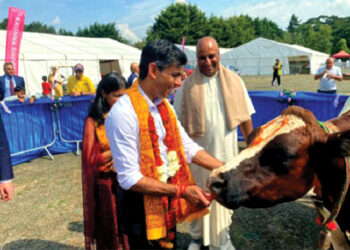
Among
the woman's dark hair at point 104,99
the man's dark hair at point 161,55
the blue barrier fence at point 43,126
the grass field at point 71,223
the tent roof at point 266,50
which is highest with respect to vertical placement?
the tent roof at point 266,50

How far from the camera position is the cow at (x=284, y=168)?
1564mm

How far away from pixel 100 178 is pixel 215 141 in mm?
1247

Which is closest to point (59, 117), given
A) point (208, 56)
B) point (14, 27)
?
point (208, 56)

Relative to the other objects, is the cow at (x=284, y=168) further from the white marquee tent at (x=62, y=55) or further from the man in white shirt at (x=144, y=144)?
the white marquee tent at (x=62, y=55)

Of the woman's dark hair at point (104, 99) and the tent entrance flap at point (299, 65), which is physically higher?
the tent entrance flap at point (299, 65)

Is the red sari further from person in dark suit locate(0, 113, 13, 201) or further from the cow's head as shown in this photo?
the cow's head

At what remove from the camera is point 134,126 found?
1777 millimetres

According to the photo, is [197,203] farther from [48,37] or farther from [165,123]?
[48,37]

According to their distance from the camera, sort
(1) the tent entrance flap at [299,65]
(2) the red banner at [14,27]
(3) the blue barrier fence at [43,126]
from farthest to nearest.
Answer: (1) the tent entrance flap at [299,65], (2) the red banner at [14,27], (3) the blue barrier fence at [43,126]

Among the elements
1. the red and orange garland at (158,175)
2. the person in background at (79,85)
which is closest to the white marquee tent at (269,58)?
the person in background at (79,85)

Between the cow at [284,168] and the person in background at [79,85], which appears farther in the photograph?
the person in background at [79,85]

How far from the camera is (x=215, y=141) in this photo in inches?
120

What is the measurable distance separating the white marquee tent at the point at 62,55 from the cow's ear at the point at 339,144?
19683 mm

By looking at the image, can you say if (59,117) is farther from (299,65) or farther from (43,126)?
(299,65)
